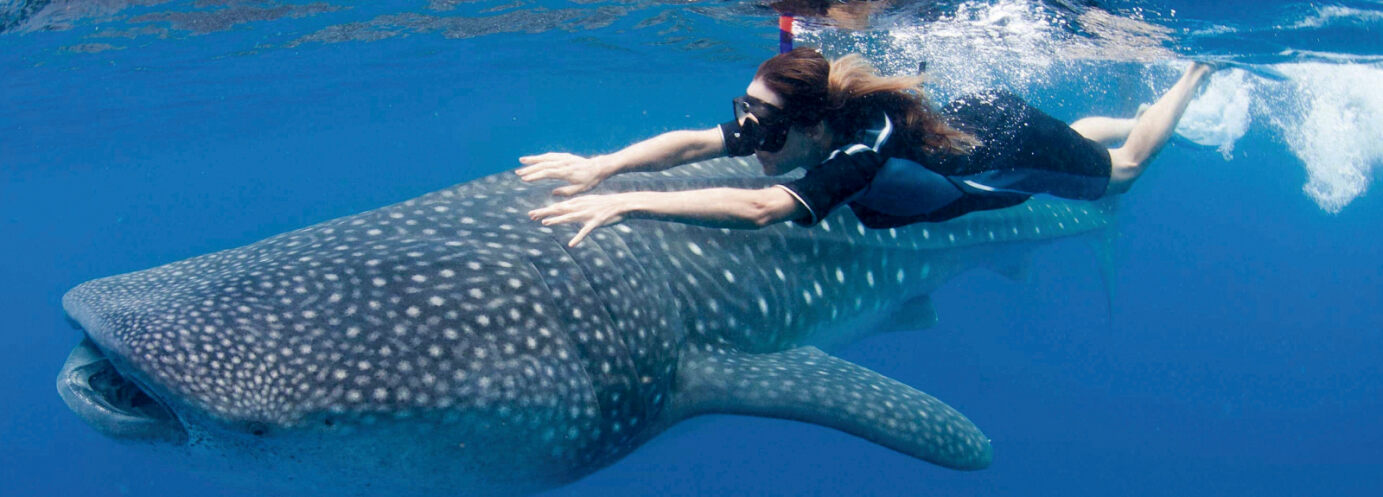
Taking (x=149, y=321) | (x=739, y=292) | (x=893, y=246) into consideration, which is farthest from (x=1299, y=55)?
(x=149, y=321)

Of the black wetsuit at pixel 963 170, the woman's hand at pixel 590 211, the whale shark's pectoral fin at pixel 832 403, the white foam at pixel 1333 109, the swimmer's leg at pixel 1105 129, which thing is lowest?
the white foam at pixel 1333 109

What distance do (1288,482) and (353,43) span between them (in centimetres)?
2199

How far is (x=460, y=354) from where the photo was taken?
128 inches

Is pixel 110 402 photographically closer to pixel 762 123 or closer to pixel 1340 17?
pixel 762 123

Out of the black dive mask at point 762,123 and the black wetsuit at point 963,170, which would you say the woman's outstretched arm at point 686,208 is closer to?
the black wetsuit at point 963,170

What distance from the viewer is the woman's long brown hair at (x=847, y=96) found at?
399 centimetres

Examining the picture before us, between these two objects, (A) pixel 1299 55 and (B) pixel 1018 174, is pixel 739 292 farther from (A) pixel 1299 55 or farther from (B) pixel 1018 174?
(A) pixel 1299 55

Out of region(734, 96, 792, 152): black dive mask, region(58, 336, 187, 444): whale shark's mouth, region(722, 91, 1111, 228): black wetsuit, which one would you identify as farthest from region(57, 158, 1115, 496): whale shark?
region(722, 91, 1111, 228): black wetsuit

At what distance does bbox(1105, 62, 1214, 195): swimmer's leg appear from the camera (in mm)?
6922

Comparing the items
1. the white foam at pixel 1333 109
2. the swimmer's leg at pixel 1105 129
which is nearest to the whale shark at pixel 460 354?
the swimmer's leg at pixel 1105 129

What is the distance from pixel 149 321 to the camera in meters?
2.96

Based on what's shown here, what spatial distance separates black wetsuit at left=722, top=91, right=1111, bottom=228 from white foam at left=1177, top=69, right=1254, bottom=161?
5.02m

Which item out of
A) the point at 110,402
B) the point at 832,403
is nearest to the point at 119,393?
the point at 110,402

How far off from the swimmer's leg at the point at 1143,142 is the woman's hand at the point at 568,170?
487cm
